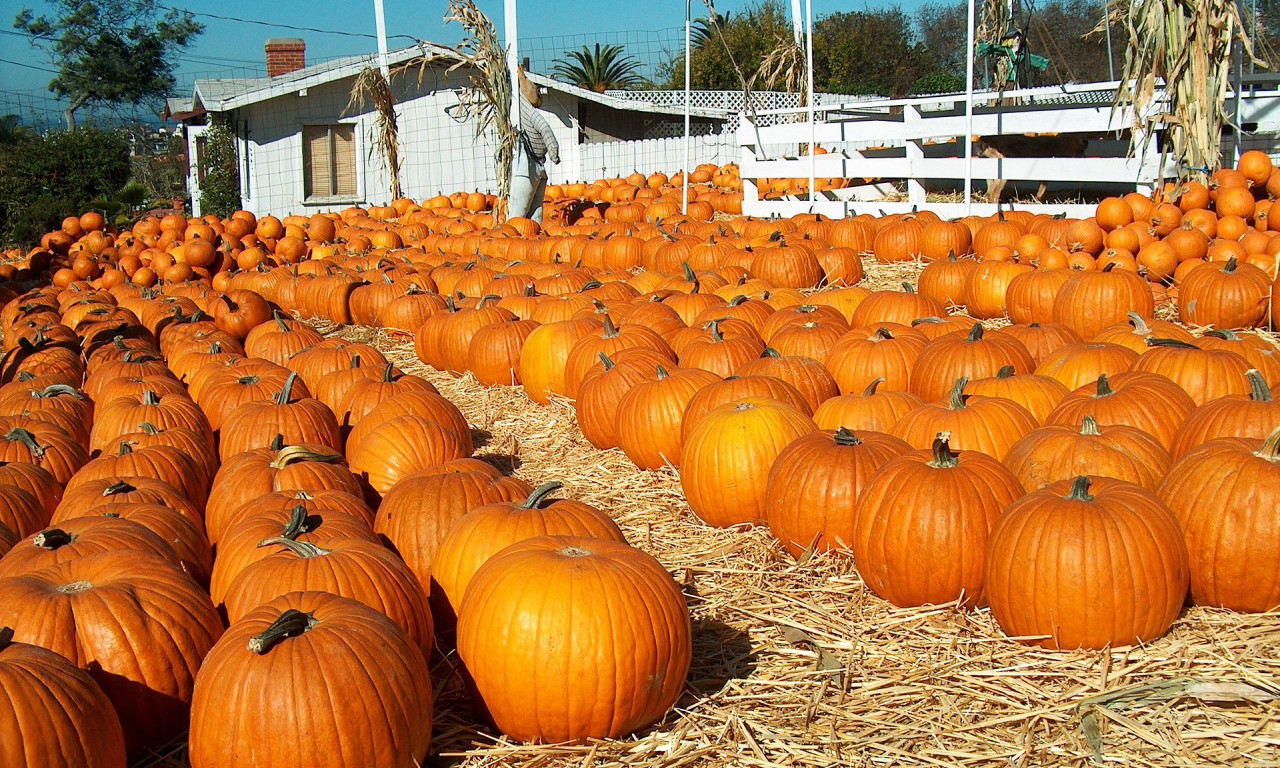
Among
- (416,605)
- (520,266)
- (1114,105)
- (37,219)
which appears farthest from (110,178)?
(416,605)

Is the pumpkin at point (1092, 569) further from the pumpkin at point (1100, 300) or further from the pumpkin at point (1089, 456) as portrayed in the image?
the pumpkin at point (1100, 300)

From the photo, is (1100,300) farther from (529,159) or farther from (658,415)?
(529,159)

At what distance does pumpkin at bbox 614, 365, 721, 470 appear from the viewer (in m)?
4.75

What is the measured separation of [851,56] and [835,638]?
45377 mm

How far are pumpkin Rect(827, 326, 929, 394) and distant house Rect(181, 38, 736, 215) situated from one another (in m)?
16.9

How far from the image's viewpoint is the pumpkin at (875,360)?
5062mm

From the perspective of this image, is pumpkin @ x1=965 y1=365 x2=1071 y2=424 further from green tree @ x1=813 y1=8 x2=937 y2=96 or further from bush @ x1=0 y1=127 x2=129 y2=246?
green tree @ x1=813 y1=8 x2=937 y2=96

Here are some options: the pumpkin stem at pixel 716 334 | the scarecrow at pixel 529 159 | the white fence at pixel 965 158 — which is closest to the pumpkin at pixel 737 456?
the pumpkin stem at pixel 716 334

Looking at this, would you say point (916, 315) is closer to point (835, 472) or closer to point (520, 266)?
point (835, 472)

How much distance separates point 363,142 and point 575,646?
21505 millimetres

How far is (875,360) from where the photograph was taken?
5098mm

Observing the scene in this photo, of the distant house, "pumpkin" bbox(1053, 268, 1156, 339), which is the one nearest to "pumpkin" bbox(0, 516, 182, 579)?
"pumpkin" bbox(1053, 268, 1156, 339)

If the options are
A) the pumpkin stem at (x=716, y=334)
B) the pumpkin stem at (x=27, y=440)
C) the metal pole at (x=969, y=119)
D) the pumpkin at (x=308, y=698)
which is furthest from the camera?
the metal pole at (x=969, y=119)

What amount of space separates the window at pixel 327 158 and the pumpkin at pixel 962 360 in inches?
768
